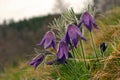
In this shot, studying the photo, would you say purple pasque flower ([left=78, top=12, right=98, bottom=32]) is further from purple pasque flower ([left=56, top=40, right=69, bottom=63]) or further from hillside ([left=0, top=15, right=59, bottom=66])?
hillside ([left=0, top=15, right=59, bottom=66])

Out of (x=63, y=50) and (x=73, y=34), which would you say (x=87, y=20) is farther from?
(x=63, y=50)

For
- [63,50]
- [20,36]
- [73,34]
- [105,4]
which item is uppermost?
[73,34]

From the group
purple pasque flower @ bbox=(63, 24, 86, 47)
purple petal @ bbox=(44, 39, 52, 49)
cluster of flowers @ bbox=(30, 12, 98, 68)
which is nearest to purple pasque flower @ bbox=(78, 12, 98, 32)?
cluster of flowers @ bbox=(30, 12, 98, 68)

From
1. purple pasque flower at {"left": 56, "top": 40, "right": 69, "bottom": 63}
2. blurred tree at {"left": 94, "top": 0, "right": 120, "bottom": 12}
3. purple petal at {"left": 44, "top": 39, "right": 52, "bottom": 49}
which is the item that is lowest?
blurred tree at {"left": 94, "top": 0, "right": 120, "bottom": 12}

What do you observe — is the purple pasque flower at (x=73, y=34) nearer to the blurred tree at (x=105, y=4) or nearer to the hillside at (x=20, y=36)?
the blurred tree at (x=105, y=4)

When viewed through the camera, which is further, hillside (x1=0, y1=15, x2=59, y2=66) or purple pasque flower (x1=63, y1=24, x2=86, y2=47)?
hillside (x1=0, y1=15, x2=59, y2=66)

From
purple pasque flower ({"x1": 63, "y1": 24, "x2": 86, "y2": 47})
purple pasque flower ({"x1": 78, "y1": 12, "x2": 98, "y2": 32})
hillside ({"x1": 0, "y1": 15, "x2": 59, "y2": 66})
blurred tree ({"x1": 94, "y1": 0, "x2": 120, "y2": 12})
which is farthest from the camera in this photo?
hillside ({"x1": 0, "y1": 15, "x2": 59, "y2": 66})

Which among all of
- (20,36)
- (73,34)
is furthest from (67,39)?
(20,36)

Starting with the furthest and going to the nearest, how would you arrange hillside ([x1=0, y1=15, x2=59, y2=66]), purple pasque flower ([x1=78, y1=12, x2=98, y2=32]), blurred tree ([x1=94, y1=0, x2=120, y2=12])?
hillside ([x1=0, y1=15, x2=59, y2=66]) < blurred tree ([x1=94, y1=0, x2=120, y2=12]) < purple pasque flower ([x1=78, y1=12, x2=98, y2=32])

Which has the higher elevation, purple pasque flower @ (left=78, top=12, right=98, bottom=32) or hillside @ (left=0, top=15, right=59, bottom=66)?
purple pasque flower @ (left=78, top=12, right=98, bottom=32)

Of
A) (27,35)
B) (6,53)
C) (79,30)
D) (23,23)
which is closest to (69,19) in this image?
(79,30)

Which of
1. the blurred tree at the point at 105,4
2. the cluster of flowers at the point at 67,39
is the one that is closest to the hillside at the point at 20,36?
the blurred tree at the point at 105,4
